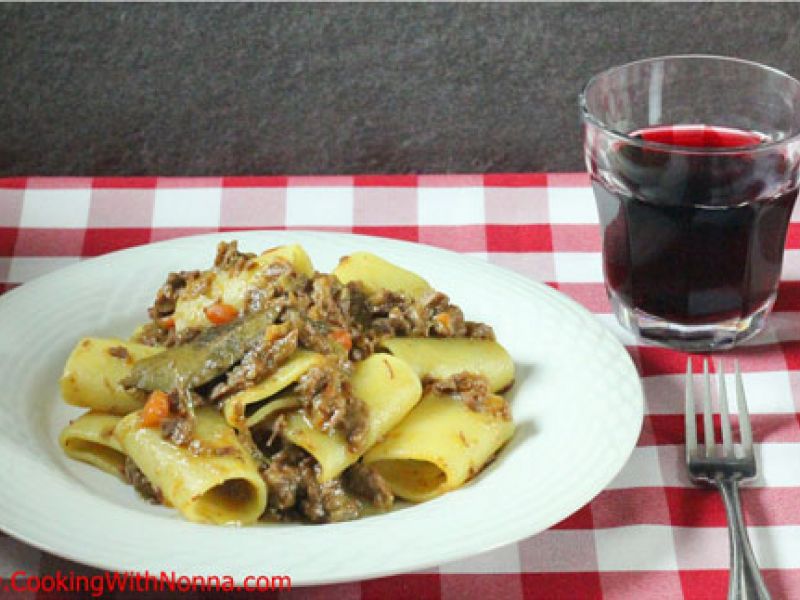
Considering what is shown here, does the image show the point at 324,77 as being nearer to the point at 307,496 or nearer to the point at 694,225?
the point at 694,225

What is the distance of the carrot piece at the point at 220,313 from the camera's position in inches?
65.5

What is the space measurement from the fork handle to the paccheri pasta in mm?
275

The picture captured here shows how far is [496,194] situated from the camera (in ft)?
7.72

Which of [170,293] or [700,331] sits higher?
[170,293]

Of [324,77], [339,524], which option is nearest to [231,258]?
[339,524]

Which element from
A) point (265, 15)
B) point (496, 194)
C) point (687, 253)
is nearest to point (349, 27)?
point (265, 15)

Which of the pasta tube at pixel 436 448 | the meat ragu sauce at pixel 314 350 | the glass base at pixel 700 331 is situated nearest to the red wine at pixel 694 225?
the glass base at pixel 700 331

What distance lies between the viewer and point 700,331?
1.87 meters

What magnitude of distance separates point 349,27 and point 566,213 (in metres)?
0.62

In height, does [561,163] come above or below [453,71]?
below

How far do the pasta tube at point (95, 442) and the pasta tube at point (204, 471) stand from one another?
0.12ft

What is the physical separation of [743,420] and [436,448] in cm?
43

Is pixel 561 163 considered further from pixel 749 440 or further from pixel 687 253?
pixel 749 440

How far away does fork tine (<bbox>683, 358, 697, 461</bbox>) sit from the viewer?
164 cm
